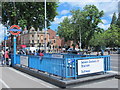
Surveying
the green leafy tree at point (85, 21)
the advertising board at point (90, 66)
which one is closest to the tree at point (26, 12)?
the advertising board at point (90, 66)

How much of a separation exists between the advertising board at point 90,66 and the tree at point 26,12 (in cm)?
1398

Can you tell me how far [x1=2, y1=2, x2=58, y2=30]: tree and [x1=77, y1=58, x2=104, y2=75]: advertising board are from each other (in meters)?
14.0

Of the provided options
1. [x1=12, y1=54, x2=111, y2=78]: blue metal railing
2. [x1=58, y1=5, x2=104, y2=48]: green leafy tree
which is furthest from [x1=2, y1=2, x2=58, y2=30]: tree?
[x1=58, y1=5, x2=104, y2=48]: green leafy tree

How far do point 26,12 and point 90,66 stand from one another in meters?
15.1

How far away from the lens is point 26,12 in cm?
2055

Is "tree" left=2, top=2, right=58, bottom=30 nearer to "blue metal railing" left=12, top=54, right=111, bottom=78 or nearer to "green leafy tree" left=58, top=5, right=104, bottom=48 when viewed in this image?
"blue metal railing" left=12, top=54, right=111, bottom=78

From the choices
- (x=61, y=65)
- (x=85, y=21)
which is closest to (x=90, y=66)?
(x=61, y=65)

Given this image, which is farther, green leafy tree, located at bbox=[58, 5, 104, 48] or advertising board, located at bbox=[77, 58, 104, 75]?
green leafy tree, located at bbox=[58, 5, 104, 48]

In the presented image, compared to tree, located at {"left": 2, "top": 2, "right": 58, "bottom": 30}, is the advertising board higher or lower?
lower

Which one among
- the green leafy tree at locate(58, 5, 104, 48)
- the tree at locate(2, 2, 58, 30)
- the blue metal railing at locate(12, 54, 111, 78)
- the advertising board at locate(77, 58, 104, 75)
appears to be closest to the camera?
the blue metal railing at locate(12, 54, 111, 78)

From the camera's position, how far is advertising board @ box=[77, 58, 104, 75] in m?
7.46

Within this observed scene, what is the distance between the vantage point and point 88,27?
51.8 meters

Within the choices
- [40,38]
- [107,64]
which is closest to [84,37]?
[40,38]

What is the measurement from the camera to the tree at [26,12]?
65.2 ft
